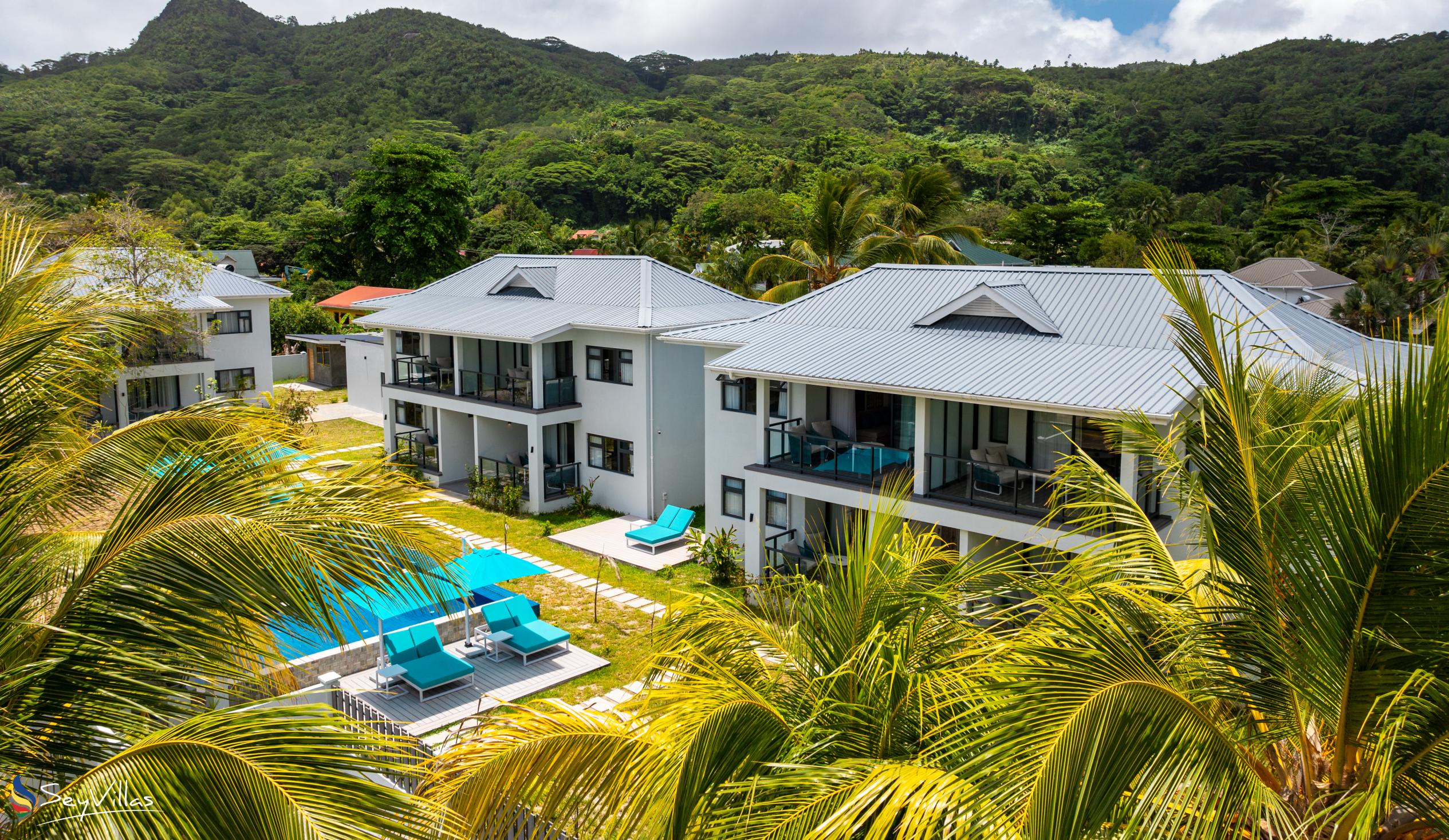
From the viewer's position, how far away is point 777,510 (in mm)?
20000

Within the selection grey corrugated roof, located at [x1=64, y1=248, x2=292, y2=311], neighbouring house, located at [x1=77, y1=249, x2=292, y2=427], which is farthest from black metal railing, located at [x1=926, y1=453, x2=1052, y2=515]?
grey corrugated roof, located at [x1=64, y1=248, x2=292, y2=311]

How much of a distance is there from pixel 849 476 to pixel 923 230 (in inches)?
598

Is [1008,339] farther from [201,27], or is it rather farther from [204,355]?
[201,27]

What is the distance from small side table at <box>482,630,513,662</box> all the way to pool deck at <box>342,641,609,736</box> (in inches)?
3.9

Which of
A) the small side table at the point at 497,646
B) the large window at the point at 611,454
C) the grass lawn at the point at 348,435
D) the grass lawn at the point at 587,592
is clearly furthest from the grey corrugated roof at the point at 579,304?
the small side table at the point at 497,646

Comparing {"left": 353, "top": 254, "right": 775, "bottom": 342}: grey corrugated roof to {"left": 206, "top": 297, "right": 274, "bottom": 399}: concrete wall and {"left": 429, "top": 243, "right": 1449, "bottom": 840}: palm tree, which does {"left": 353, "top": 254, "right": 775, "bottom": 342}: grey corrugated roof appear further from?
{"left": 429, "top": 243, "right": 1449, "bottom": 840}: palm tree

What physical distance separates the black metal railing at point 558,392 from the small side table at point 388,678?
10379 mm

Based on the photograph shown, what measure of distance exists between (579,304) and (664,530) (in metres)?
7.67

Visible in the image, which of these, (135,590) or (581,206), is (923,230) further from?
(581,206)

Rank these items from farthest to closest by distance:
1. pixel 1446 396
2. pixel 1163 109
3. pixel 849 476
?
1. pixel 1163 109
2. pixel 849 476
3. pixel 1446 396

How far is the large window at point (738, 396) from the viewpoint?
2102cm

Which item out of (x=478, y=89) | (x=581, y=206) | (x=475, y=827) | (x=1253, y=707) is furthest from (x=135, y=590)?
(x=478, y=89)

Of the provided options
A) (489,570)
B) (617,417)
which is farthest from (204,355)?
(489,570)

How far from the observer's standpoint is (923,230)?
31.0 m
